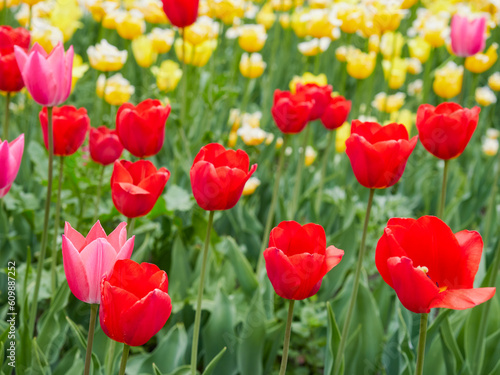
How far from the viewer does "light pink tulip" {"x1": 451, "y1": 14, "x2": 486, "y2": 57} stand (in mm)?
2068

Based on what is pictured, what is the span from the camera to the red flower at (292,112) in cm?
164

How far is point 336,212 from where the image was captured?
250 centimetres

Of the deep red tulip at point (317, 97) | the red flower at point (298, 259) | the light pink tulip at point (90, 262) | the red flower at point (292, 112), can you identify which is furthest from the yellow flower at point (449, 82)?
the light pink tulip at point (90, 262)

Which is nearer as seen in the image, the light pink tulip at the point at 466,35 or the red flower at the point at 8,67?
the red flower at the point at 8,67

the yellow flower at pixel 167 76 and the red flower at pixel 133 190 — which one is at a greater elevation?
the yellow flower at pixel 167 76

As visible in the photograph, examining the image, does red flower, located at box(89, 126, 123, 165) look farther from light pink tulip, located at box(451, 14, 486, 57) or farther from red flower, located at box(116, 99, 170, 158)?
light pink tulip, located at box(451, 14, 486, 57)

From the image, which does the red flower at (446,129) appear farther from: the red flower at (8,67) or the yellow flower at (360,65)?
the yellow flower at (360,65)

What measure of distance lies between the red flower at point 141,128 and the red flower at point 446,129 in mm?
580

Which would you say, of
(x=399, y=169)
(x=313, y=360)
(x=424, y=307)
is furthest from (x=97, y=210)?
(x=424, y=307)

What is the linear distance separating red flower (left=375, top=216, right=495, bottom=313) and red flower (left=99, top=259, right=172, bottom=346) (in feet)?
1.08

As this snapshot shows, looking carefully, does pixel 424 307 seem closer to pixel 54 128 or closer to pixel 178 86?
pixel 54 128

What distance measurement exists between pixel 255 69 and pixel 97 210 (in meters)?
1.47

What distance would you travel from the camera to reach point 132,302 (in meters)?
0.81

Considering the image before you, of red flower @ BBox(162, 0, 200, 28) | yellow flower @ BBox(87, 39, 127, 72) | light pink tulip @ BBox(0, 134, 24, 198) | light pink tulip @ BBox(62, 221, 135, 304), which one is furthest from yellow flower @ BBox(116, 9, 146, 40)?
light pink tulip @ BBox(62, 221, 135, 304)
